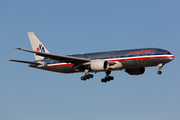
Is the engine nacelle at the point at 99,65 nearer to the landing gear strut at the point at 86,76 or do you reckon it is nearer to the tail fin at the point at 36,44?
the landing gear strut at the point at 86,76

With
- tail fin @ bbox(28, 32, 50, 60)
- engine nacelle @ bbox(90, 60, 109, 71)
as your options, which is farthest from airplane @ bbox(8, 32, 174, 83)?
tail fin @ bbox(28, 32, 50, 60)

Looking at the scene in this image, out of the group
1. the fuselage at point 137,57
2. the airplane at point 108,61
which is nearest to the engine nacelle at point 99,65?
the airplane at point 108,61

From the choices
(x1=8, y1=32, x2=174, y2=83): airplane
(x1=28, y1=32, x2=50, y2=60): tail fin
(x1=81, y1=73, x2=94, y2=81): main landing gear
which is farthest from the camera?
(x1=28, y1=32, x2=50, y2=60): tail fin

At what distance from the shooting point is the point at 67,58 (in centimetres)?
5831

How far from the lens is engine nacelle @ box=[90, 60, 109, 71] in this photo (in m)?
57.7

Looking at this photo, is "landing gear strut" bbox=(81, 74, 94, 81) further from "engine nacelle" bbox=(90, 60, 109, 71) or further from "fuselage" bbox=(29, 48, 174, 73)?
"fuselage" bbox=(29, 48, 174, 73)

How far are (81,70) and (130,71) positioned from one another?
10.3 metres

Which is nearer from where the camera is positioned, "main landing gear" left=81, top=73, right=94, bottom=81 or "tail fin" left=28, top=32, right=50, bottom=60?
"main landing gear" left=81, top=73, right=94, bottom=81

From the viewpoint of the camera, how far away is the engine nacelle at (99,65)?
189 feet

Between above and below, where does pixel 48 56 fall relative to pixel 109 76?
above

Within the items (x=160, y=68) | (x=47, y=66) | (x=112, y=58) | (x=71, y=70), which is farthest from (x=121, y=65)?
(x=47, y=66)

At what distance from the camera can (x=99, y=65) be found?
57.8 meters

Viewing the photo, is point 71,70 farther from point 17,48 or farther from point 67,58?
point 17,48

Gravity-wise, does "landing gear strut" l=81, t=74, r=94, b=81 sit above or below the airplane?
below
